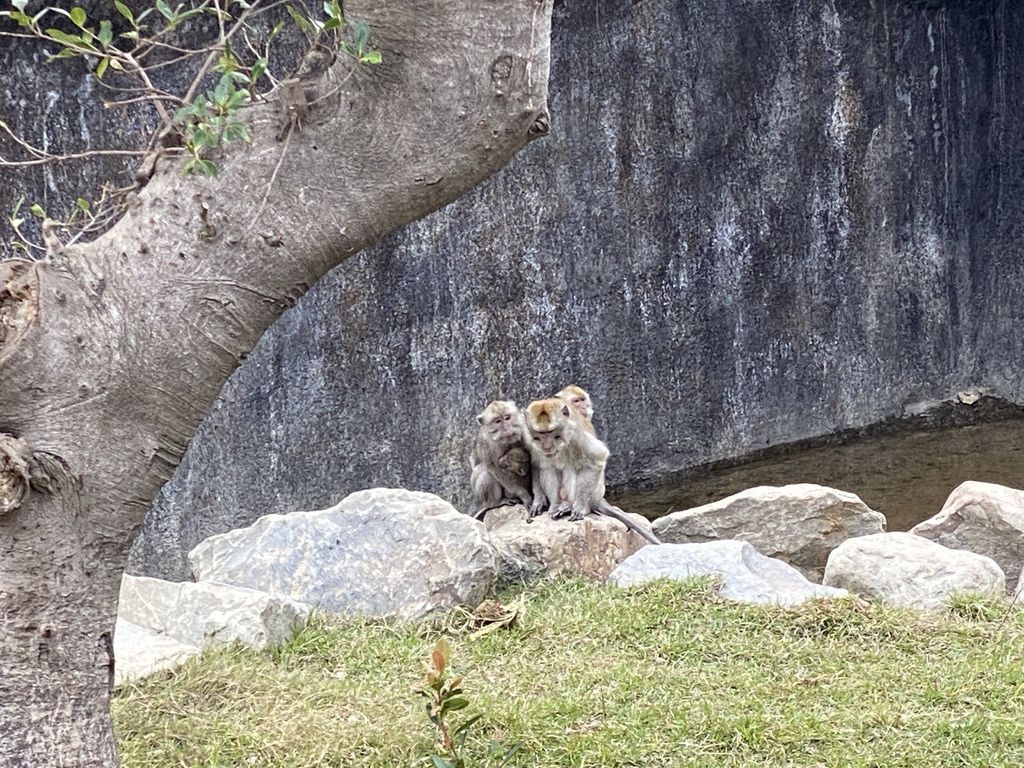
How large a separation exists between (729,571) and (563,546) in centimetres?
91

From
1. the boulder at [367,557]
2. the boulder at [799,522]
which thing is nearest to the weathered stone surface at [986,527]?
the boulder at [799,522]

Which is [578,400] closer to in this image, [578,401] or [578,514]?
[578,401]

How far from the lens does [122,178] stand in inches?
313

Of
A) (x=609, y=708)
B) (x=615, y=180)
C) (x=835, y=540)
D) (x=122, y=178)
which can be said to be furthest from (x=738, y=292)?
(x=609, y=708)

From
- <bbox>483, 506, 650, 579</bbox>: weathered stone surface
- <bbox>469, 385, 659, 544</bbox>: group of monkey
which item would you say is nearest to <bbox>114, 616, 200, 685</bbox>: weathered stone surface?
<bbox>483, 506, 650, 579</bbox>: weathered stone surface

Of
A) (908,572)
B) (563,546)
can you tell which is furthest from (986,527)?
(563,546)

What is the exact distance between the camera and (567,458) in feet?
24.6

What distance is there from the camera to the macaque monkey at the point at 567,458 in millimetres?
7359

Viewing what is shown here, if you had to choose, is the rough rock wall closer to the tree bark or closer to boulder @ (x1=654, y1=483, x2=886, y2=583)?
boulder @ (x1=654, y1=483, x2=886, y2=583)

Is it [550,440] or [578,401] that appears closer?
[550,440]

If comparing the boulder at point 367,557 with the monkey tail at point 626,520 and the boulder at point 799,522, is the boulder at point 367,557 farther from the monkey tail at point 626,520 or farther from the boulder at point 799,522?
the boulder at point 799,522

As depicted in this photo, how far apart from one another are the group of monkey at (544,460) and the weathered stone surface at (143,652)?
8.70ft

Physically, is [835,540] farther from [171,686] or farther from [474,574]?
[171,686]

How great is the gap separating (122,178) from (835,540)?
4.38m
